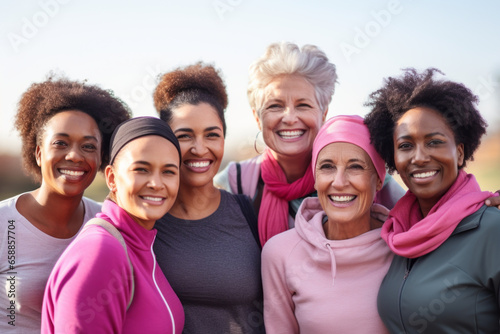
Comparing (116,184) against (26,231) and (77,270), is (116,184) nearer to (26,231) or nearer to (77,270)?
(77,270)

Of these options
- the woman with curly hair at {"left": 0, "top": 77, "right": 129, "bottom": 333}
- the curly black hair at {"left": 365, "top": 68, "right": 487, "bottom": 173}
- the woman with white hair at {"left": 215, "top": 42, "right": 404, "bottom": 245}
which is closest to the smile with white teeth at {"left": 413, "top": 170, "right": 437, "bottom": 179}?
the curly black hair at {"left": 365, "top": 68, "right": 487, "bottom": 173}

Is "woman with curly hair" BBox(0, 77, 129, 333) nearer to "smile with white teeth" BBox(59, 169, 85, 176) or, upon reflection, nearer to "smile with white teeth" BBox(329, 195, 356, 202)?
"smile with white teeth" BBox(59, 169, 85, 176)

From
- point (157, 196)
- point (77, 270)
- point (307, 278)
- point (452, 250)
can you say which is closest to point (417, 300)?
point (452, 250)

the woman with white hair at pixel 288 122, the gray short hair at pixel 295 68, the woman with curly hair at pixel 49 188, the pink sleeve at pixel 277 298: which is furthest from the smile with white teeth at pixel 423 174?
the woman with curly hair at pixel 49 188

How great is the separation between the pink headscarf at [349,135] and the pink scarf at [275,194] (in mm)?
603

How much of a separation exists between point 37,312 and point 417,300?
2.76 meters

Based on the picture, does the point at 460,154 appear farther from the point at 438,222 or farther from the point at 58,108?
the point at 58,108

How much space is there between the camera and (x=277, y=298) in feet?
12.3

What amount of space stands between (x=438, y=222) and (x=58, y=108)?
306 cm

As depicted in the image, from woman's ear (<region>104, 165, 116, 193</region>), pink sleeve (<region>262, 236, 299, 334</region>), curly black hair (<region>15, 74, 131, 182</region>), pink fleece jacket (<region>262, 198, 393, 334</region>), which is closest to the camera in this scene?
woman's ear (<region>104, 165, 116, 193</region>)

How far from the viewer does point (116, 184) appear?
10.5ft

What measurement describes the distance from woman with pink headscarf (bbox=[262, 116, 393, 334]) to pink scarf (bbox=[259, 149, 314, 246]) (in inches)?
11.5

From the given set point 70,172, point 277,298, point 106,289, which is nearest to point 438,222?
point 277,298

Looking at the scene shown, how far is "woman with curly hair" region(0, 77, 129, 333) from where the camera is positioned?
3.68 meters
